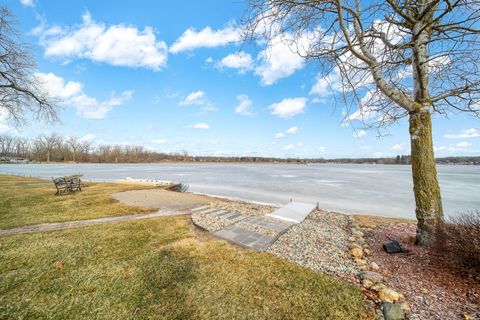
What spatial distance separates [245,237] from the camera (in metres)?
4.59

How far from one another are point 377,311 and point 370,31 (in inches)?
177

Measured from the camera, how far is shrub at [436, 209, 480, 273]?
277 cm

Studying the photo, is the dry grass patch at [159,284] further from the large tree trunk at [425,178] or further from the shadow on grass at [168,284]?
the large tree trunk at [425,178]

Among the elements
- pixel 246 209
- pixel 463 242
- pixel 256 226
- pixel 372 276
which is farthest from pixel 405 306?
pixel 246 209

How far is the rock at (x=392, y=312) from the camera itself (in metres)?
2.22

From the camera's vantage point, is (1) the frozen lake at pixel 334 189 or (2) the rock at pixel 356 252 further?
(1) the frozen lake at pixel 334 189

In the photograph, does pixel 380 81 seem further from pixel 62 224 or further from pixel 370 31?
pixel 62 224

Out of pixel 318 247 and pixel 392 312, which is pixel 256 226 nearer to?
pixel 318 247

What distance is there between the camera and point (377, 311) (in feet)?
7.76

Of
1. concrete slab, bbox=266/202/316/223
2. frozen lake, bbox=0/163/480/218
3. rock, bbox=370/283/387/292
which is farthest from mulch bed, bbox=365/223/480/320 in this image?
frozen lake, bbox=0/163/480/218

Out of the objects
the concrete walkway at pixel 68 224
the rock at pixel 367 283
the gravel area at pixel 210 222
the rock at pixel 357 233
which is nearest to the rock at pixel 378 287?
the rock at pixel 367 283

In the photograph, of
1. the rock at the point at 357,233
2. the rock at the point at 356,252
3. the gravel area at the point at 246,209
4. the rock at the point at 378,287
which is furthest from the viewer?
the gravel area at the point at 246,209

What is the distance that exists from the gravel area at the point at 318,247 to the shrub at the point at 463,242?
4.49ft

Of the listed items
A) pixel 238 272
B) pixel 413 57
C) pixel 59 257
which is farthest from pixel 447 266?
pixel 59 257
